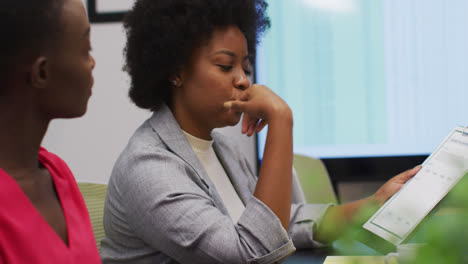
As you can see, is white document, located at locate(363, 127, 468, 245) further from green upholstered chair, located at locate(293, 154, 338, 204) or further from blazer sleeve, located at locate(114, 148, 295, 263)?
green upholstered chair, located at locate(293, 154, 338, 204)

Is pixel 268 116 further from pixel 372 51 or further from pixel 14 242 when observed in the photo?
pixel 372 51

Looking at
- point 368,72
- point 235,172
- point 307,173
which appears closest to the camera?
point 235,172

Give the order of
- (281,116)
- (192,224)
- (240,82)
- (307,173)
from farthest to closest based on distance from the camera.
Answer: (307,173) → (240,82) → (281,116) → (192,224)

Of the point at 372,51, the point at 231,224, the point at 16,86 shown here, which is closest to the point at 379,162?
the point at 372,51

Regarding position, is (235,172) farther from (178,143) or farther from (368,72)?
(368,72)

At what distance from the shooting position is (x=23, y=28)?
0.49 metres

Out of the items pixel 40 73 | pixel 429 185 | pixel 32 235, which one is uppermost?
pixel 40 73

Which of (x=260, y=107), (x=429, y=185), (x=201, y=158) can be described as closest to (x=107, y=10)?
(x=201, y=158)

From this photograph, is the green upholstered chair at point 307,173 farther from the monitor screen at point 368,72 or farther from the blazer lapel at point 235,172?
the blazer lapel at point 235,172

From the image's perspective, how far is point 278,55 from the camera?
2104mm

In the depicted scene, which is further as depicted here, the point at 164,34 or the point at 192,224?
the point at 164,34

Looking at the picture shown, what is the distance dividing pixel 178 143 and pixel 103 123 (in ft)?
3.62

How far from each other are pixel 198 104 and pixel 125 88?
1.02 metres

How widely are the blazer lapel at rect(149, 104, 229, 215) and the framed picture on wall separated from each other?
1093 mm
